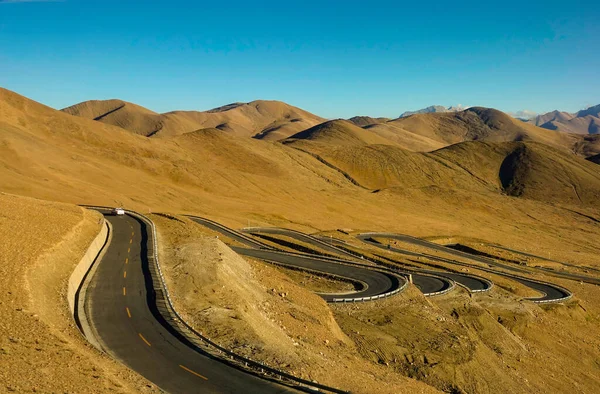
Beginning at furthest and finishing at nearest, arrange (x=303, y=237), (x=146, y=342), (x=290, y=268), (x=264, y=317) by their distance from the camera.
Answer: (x=303, y=237), (x=290, y=268), (x=264, y=317), (x=146, y=342)

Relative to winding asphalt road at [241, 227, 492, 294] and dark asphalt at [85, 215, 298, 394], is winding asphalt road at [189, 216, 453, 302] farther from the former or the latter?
dark asphalt at [85, 215, 298, 394]

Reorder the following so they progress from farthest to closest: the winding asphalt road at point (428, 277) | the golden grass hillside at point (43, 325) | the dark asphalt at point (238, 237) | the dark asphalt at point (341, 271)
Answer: the dark asphalt at point (238, 237)
the winding asphalt road at point (428, 277)
the dark asphalt at point (341, 271)
the golden grass hillside at point (43, 325)

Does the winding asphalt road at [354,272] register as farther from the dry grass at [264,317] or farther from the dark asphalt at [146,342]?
the dark asphalt at [146,342]

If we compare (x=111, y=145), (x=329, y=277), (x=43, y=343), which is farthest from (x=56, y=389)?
(x=111, y=145)

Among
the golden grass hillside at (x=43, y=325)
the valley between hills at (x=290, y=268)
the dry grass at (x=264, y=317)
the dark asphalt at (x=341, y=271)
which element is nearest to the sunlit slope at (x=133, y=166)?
the valley between hills at (x=290, y=268)

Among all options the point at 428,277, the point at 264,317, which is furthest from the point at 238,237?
the point at 264,317

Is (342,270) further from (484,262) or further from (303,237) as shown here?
(484,262)

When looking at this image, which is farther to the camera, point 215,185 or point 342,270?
point 215,185
